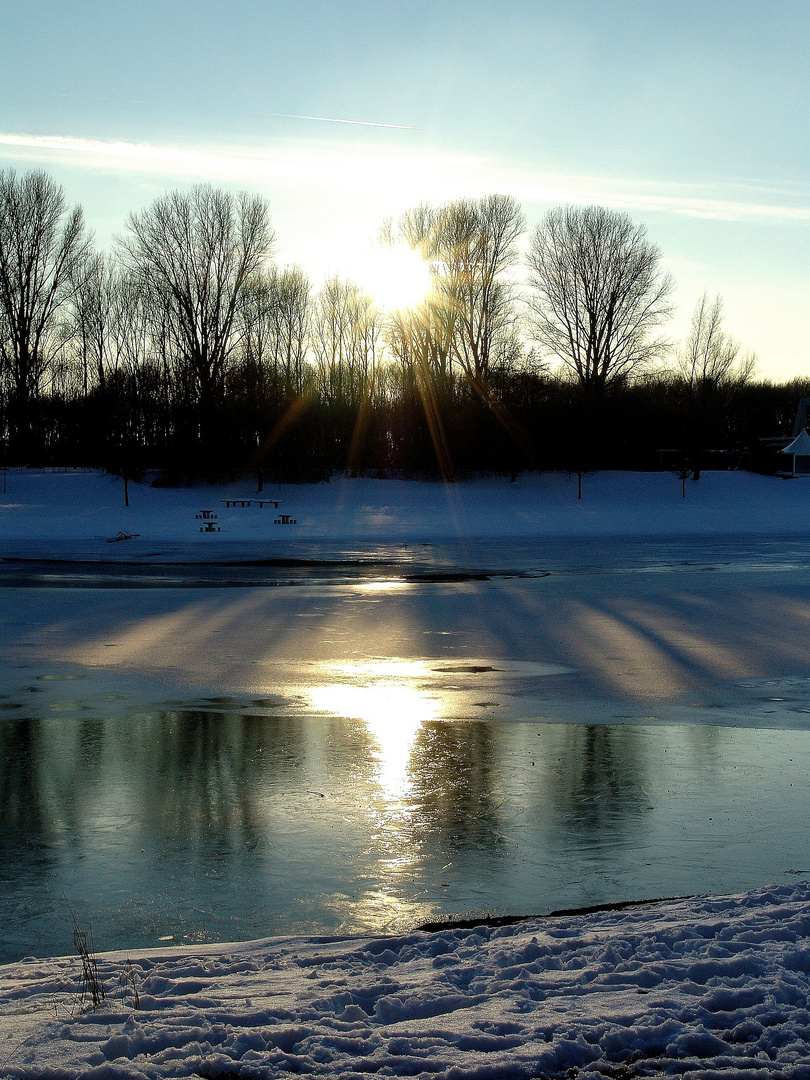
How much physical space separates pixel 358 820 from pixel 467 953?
209 centimetres

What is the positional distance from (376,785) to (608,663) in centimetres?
514

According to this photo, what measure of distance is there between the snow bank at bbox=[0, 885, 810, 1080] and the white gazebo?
2285 inches

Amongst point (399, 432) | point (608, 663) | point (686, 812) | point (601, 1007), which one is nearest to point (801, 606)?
point (608, 663)

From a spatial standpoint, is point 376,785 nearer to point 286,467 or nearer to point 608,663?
point 608,663

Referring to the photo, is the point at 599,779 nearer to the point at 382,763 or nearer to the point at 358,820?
the point at 382,763

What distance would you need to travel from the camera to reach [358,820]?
6184mm

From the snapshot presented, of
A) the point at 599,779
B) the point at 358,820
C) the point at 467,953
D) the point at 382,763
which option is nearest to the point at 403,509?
the point at 382,763

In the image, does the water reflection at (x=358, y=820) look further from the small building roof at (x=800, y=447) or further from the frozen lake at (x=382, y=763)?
the small building roof at (x=800, y=447)

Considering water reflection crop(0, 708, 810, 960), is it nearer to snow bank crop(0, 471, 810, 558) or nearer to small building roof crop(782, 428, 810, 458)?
snow bank crop(0, 471, 810, 558)

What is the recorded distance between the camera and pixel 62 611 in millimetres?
15875

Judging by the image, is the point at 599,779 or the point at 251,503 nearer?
the point at 599,779

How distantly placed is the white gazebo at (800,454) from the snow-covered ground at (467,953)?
31.0 m

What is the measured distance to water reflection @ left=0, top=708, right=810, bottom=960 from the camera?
491cm

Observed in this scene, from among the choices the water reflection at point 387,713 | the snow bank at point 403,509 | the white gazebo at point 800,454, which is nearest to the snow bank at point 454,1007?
the water reflection at point 387,713
